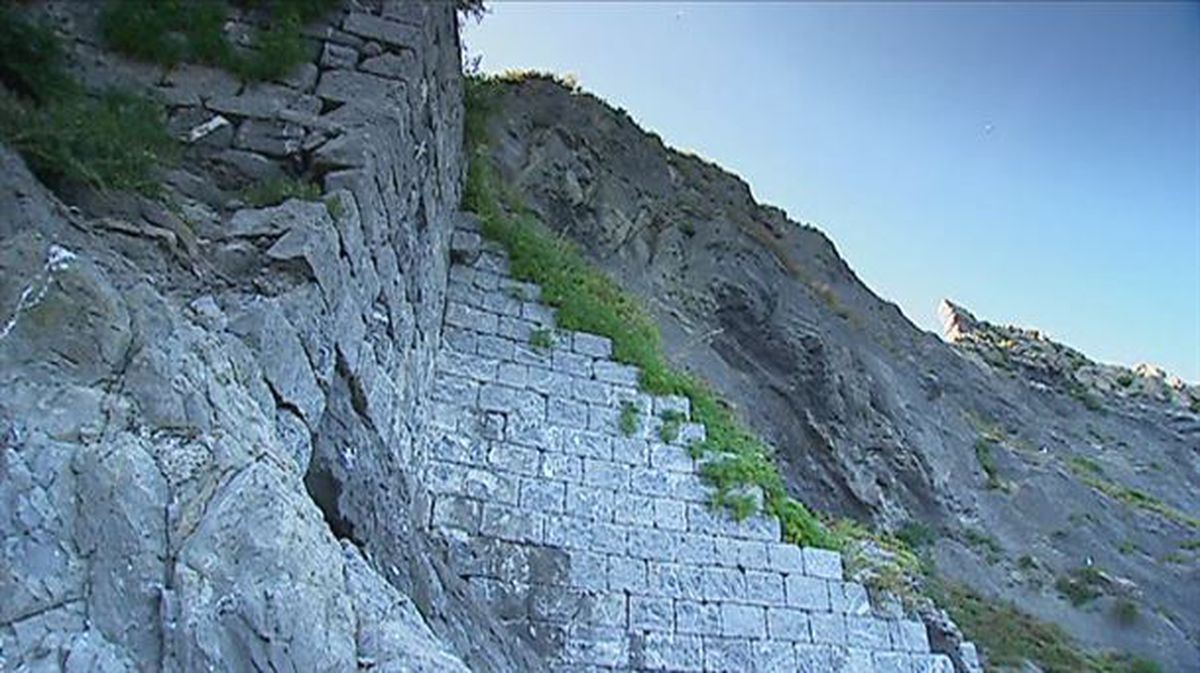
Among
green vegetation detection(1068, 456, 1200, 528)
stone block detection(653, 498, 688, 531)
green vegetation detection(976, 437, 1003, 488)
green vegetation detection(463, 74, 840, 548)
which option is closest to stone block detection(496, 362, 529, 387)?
green vegetation detection(463, 74, 840, 548)

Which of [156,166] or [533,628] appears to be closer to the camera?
[156,166]

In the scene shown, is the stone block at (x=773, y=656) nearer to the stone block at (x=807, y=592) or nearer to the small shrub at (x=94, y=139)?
the stone block at (x=807, y=592)

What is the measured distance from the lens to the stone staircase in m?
6.25

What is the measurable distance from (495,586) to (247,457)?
352cm

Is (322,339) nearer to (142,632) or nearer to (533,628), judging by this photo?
(142,632)

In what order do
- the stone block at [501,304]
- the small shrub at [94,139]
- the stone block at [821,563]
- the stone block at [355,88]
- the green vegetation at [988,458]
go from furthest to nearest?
the green vegetation at [988,458] < the stone block at [501,304] < the stone block at [821,563] < the stone block at [355,88] < the small shrub at [94,139]

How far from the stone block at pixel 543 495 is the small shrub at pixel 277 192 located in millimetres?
2810

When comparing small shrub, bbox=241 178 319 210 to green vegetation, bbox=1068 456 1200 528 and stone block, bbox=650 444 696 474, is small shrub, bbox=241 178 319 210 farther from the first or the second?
green vegetation, bbox=1068 456 1200 528

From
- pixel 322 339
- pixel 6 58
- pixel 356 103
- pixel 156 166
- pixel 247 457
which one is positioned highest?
pixel 356 103

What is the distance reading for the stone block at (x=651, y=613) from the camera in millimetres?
6293

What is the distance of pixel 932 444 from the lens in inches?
496

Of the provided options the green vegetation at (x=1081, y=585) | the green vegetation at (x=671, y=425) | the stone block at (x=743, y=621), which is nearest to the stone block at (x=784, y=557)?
the stone block at (x=743, y=621)

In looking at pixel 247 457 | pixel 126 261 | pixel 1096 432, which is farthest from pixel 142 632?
pixel 1096 432

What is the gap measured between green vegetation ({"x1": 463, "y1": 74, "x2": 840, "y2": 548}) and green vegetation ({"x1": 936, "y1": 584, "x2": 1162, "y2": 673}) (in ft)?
5.87
